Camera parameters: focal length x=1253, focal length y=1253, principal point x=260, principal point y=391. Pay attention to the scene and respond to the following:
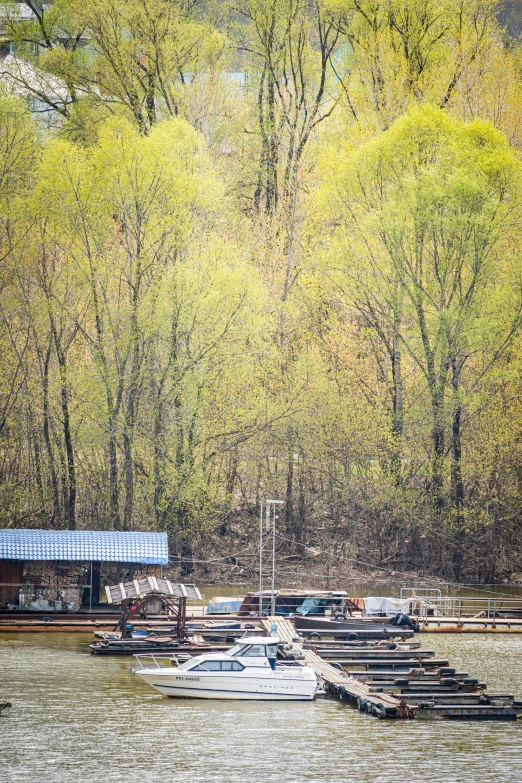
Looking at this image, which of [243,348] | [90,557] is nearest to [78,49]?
[243,348]

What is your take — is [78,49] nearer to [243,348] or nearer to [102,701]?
[243,348]

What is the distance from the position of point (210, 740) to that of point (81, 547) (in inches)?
781

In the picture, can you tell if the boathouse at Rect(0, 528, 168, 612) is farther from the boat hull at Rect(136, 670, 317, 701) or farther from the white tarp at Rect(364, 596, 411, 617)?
the boat hull at Rect(136, 670, 317, 701)

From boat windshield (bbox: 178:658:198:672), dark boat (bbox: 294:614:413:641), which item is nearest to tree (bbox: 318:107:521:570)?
dark boat (bbox: 294:614:413:641)

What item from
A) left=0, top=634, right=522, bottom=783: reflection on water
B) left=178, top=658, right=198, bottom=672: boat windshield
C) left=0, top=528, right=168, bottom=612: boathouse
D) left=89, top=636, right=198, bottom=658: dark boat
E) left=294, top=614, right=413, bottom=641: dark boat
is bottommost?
left=0, top=634, right=522, bottom=783: reflection on water

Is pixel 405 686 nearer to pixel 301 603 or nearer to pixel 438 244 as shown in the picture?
pixel 301 603

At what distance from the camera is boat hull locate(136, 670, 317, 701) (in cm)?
3600

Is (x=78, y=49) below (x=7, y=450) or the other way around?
the other way around

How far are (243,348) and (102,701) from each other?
33030mm

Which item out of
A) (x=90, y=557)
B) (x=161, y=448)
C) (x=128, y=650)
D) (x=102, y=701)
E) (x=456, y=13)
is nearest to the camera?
(x=102, y=701)

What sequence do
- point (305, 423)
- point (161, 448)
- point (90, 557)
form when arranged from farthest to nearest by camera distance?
1. point (305, 423)
2. point (161, 448)
3. point (90, 557)

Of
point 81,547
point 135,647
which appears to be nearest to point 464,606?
point 81,547

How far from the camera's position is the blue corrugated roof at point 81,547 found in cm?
4884

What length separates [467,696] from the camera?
34.8 meters
